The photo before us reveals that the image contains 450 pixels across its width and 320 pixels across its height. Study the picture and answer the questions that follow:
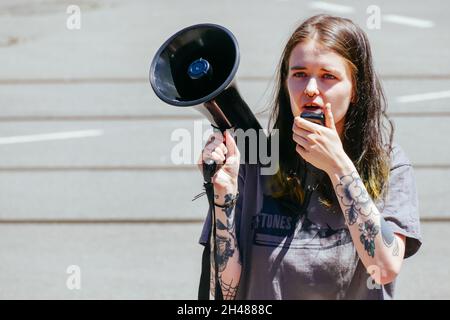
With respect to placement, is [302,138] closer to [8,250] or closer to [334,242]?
[334,242]

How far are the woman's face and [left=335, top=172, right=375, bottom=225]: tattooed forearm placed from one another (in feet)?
0.67

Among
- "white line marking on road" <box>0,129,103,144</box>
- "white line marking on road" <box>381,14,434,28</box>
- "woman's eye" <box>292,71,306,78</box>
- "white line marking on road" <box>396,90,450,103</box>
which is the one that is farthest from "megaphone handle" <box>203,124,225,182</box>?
"white line marking on road" <box>381,14,434,28</box>

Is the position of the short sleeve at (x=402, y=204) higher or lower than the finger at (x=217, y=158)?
lower

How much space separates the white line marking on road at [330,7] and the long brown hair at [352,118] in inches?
410

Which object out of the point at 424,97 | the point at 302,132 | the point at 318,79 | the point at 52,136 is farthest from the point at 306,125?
the point at 424,97

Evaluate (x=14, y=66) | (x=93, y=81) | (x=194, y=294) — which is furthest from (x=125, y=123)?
(x=194, y=294)

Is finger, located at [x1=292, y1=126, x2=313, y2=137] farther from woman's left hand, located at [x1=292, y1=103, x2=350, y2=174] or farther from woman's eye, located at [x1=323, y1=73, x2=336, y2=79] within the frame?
woman's eye, located at [x1=323, y1=73, x2=336, y2=79]

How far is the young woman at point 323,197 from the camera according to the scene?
2.29 m

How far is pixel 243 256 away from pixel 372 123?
1.79 feet

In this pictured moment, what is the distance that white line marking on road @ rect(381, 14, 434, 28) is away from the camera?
12.1 m

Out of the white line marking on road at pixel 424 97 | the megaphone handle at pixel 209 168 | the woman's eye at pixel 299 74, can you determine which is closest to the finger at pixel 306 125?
the woman's eye at pixel 299 74

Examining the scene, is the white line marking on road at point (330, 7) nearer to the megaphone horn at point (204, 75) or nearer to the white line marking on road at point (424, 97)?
the white line marking on road at point (424, 97)

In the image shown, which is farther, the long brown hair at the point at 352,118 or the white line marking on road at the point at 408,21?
the white line marking on road at the point at 408,21

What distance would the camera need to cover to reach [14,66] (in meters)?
10.5
